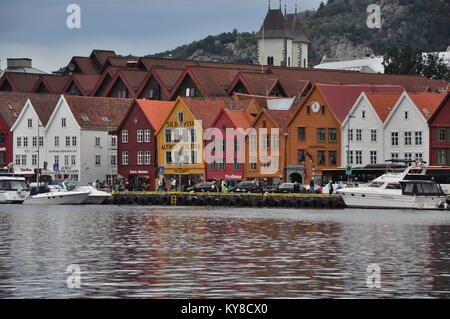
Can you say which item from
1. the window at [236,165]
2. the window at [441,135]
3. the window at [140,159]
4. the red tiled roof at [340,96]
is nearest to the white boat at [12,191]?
the window at [236,165]

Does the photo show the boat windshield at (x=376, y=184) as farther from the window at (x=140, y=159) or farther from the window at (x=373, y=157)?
the window at (x=140, y=159)

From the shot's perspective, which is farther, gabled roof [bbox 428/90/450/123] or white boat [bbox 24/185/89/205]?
gabled roof [bbox 428/90/450/123]

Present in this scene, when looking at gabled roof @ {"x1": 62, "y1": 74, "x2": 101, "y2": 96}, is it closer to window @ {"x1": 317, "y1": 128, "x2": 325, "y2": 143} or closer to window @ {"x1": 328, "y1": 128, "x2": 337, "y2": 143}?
window @ {"x1": 317, "y1": 128, "x2": 325, "y2": 143}

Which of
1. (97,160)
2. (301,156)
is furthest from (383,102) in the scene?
(97,160)

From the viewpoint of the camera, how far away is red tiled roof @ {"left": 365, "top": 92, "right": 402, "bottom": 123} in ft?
466

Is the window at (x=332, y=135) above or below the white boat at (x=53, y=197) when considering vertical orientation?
above

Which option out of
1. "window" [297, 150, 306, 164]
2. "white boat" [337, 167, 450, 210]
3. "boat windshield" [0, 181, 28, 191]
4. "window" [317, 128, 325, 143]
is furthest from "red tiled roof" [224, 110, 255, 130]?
"white boat" [337, 167, 450, 210]

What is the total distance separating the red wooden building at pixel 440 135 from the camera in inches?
5295

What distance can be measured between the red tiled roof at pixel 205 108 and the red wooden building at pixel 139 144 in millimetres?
5685

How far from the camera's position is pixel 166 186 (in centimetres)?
15462

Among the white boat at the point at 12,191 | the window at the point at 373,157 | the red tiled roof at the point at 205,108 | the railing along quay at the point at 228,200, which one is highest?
the red tiled roof at the point at 205,108

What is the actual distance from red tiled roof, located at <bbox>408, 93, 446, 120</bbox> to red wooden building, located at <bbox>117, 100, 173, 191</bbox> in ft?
122
